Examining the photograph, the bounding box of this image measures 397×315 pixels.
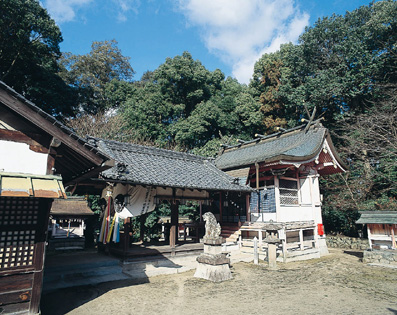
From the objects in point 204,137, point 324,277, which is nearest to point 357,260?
point 324,277

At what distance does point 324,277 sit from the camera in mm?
9945

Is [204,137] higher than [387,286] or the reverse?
higher

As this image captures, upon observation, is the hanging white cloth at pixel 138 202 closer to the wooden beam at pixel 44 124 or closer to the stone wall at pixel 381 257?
the wooden beam at pixel 44 124

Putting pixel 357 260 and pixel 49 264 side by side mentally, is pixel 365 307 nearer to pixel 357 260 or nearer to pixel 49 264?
pixel 357 260

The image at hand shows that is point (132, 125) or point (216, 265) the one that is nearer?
point (216, 265)

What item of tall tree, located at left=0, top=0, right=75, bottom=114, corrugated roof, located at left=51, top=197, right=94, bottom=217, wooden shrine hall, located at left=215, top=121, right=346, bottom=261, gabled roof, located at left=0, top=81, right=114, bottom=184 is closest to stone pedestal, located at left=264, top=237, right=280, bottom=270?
wooden shrine hall, located at left=215, top=121, right=346, bottom=261

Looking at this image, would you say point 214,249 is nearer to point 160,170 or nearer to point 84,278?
point 84,278

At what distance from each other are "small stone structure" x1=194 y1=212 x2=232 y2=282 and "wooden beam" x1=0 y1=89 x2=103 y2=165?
5213 mm

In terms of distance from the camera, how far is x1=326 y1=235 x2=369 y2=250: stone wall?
55.4 ft

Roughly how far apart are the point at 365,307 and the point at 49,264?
1033 centimetres

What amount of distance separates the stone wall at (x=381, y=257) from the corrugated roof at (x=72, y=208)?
1737 centimetres

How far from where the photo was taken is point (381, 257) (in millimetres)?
11594

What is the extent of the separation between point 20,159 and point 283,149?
1384cm

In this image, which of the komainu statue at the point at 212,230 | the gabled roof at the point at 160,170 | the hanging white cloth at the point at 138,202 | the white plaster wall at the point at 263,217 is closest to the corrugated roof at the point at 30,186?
the gabled roof at the point at 160,170
